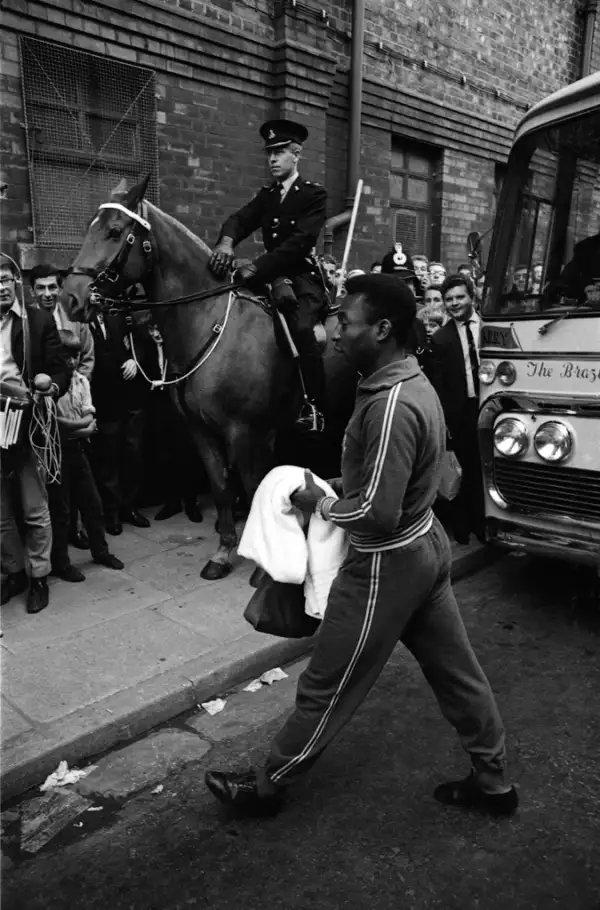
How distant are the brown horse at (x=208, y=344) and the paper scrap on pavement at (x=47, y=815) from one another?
2301mm

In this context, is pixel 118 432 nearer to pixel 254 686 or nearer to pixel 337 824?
pixel 254 686

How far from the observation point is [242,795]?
295cm

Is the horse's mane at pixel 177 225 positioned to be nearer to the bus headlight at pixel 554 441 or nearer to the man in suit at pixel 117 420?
the man in suit at pixel 117 420

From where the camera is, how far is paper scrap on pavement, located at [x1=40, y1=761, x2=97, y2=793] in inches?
132

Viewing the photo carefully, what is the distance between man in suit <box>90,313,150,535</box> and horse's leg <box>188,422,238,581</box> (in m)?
1.04

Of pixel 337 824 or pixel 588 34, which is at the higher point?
pixel 588 34

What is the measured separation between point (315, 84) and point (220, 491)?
16.7 feet

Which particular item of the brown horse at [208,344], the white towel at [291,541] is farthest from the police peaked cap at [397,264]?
the white towel at [291,541]

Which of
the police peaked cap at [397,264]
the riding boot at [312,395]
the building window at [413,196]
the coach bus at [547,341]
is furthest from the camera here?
the building window at [413,196]

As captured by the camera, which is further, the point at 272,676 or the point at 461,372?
the point at 461,372

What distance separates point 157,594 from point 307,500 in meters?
2.78

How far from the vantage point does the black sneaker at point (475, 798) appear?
9.82 feet

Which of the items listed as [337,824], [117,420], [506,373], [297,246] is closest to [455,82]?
[297,246]

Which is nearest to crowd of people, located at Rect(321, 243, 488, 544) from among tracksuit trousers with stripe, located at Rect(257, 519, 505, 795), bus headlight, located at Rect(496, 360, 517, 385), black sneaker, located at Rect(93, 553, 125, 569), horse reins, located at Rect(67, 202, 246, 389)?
bus headlight, located at Rect(496, 360, 517, 385)
